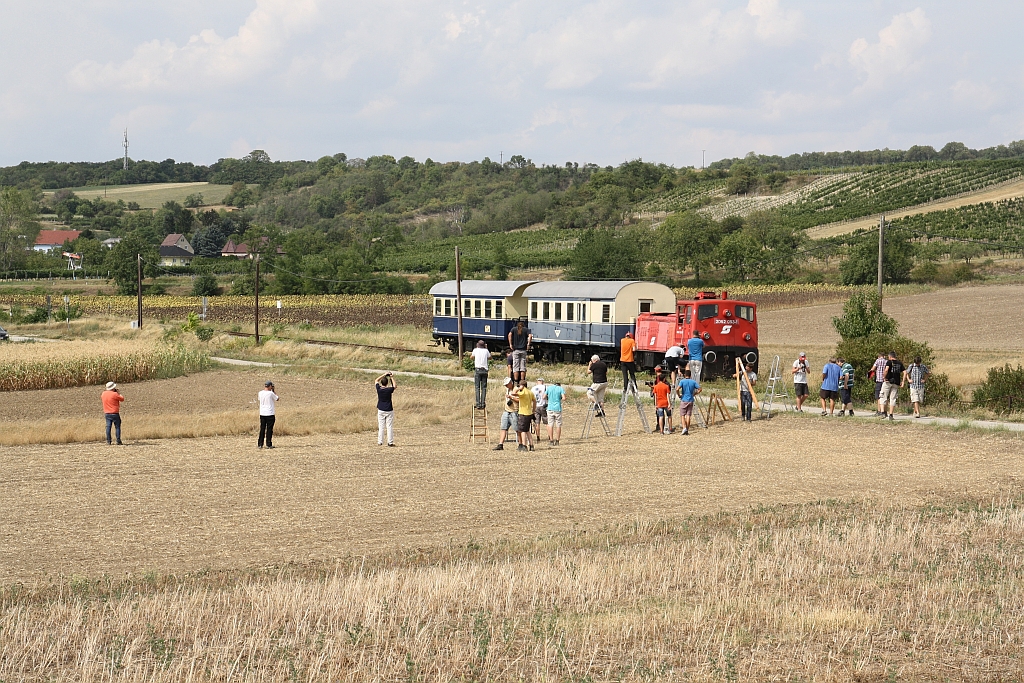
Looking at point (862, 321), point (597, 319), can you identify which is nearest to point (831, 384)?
point (862, 321)

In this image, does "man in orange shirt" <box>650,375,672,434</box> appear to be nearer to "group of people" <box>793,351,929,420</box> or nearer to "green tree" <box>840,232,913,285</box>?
"group of people" <box>793,351,929,420</box>

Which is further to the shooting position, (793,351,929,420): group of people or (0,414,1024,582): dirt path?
(793,351,929,420): group of people

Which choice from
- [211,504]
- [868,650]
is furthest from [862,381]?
[868,650]

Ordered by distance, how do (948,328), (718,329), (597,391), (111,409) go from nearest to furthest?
A: (111,409) → (597,391) → (718,329) → (948,328)

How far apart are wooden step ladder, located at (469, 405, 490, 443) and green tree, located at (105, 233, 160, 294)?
80491mm

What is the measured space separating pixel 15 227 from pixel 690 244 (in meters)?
90.1

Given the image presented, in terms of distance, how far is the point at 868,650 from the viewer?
9227 mm

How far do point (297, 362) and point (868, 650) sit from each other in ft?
134

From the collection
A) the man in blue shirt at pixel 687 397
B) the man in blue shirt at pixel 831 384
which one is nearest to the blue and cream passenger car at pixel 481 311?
the man in blue shirt at pixel 831 384

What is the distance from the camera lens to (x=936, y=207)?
119438 mm

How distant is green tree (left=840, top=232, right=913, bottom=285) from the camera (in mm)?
80500

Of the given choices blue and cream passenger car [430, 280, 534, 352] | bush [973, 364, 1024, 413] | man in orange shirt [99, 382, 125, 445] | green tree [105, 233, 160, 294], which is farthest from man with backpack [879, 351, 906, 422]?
green tree [105, 233, 160, 294]

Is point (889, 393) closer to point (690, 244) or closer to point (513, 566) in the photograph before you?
point (513, 566)

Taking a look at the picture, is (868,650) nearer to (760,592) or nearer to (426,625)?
(760,592)
